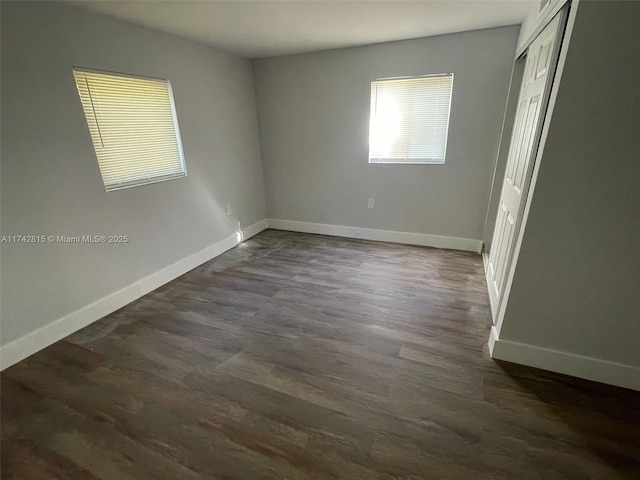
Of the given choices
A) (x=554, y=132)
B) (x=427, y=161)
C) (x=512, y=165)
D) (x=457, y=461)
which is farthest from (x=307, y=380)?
(x=427, y=161)

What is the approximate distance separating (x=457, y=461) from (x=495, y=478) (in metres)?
0.15

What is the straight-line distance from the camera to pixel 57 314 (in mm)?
2162

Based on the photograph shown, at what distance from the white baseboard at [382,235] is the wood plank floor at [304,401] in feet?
3.44

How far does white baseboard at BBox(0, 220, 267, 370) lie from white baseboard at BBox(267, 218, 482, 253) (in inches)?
45.1

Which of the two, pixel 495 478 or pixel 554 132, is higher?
pixel 554 132

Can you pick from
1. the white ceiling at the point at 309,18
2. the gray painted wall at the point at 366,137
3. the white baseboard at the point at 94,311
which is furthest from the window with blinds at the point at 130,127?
the gray painted wall at the point at 366,137

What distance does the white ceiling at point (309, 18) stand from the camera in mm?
2025

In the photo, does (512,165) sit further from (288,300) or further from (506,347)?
(288,300)

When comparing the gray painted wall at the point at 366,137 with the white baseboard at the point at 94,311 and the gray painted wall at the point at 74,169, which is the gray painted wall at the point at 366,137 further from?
the white baseboard at the point at 94,311

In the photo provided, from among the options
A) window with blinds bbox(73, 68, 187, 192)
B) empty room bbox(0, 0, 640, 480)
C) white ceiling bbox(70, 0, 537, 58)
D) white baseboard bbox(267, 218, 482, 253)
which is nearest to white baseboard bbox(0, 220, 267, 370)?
empty room bbox(0, 0, 640, 480)

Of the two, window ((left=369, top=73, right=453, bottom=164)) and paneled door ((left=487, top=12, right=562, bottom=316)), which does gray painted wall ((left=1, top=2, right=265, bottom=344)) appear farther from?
paneled door ((left=487, top=12, right=562, bottom=316))

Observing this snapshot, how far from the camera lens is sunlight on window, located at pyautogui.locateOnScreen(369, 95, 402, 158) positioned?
11.0ft

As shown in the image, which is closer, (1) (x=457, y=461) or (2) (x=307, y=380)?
(1) (x=457, y=461)

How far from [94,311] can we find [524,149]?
3.47 metres
